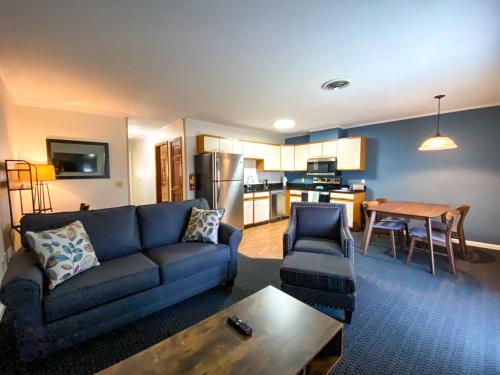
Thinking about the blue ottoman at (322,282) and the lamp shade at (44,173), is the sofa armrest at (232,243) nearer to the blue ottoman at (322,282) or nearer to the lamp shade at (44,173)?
the blue ottoman at (322,282)

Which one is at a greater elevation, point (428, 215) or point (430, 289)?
point (428, 215)

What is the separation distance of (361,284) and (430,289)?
721mm

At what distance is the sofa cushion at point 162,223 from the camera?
7.93 feet

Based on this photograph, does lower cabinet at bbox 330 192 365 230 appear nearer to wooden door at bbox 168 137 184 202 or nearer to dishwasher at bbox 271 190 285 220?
dishwasher at bbox 271 190 285 220

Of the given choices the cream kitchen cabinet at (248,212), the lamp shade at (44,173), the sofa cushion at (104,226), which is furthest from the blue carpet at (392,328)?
the cream kitchen cabinet at (248,212)

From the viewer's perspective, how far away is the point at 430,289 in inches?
95.8

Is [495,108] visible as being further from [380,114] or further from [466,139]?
[380,114]

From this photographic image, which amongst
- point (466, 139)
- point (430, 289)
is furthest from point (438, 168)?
point (430, 289)

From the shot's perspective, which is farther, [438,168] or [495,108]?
[438,168]

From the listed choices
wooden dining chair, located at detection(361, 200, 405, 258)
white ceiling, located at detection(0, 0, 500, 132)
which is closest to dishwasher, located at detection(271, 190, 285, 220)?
wooden dining chair, located at detection(361, 200, 405, 258)

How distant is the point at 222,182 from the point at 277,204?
78.2 inches

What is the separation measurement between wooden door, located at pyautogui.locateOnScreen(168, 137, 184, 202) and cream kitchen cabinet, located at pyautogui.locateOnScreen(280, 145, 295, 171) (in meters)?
2.82

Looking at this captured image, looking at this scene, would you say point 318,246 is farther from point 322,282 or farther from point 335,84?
point 335,84

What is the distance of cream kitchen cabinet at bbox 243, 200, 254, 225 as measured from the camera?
5.11m
